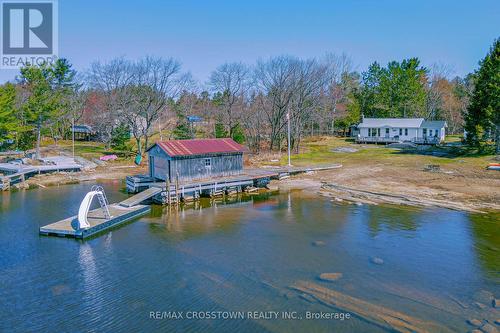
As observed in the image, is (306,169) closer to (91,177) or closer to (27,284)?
(91,177)

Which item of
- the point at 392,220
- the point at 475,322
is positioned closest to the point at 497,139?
the point at 392,220

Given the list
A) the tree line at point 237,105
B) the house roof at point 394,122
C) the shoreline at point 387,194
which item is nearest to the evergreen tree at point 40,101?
the tree line at point 237,105

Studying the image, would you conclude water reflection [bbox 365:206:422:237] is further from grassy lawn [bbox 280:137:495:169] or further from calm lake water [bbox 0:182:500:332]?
grassy lawn [bbox 280:137:495:169]

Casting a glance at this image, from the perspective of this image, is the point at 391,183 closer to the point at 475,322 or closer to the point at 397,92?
the point at 475,322

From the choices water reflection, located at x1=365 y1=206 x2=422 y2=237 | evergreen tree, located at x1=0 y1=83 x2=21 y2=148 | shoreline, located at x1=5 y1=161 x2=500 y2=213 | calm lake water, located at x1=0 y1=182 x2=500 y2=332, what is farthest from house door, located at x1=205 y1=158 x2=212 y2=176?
evergreen tree, located at x1=0 y1=83 x2=21 y2=148

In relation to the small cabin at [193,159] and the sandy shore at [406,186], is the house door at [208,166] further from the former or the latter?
the sandy shore at [406,186]

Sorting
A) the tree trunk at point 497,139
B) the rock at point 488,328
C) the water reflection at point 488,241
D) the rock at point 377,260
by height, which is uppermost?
the tree trunk at point 497,139

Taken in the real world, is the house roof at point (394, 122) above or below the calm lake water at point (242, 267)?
above
